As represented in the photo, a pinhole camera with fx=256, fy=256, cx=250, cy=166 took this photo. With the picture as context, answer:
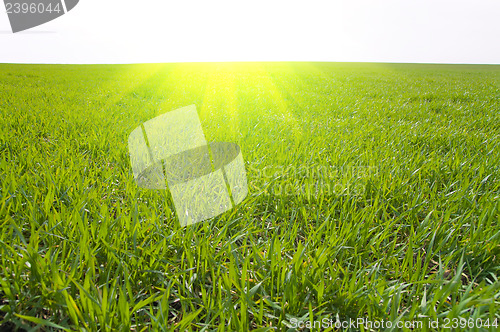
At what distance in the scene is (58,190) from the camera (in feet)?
5.12

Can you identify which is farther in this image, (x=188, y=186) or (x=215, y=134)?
(x=215, y=134)

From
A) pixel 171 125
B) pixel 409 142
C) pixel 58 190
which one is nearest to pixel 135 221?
pixel 58 190

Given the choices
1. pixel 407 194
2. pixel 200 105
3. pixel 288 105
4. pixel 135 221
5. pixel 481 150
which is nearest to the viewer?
pixel 135 221

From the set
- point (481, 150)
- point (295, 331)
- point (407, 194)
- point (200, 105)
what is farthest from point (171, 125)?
point (481, 150)

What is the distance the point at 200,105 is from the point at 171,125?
173cm

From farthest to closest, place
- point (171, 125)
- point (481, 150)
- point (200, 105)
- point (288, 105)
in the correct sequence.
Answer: point (288, 105), point (200, 105), point (171, 125), point (481, 150)

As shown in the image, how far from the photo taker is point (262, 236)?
1458 millimetres

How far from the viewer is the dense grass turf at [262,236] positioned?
0.92 m

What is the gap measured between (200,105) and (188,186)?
11.3 feet

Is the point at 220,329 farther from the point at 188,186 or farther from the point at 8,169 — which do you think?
the point at 8,169

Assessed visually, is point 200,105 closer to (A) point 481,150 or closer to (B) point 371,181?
(B) point 371,181

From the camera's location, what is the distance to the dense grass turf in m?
0.92

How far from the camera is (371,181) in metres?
1.87

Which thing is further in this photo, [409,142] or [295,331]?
[409,142]
